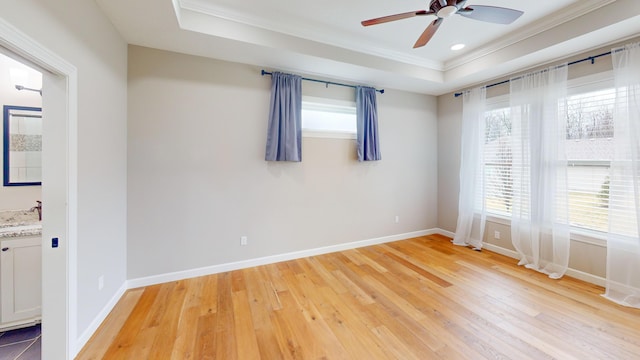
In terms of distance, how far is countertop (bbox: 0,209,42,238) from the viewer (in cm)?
192

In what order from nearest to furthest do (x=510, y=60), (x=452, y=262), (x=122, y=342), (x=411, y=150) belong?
1. (x=122, y=342)
2. (x=510, y=60)
3. (x=452, y=262)
4. (x=411, y=150)

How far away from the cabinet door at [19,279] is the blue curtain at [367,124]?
11.8ft

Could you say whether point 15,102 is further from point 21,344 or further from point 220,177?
point 21,344

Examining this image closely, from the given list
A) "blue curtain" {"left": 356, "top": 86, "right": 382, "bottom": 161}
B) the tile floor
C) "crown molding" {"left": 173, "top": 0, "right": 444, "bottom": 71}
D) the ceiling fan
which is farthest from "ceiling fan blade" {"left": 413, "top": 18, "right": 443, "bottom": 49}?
the tile floor

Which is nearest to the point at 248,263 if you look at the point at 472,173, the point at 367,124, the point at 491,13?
the point at 367,124

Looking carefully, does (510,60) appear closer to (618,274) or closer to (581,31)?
(581,31)

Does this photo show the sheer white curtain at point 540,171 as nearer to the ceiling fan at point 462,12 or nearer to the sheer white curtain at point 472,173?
the sheer white curtain at point 472,173

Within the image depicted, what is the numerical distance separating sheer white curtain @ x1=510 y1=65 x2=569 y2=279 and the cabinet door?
205 inches

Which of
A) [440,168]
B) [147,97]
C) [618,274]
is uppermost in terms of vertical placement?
[147,97]

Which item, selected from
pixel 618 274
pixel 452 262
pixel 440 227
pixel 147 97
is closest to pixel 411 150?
pixel 440 227

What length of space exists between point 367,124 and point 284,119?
134 centimetres

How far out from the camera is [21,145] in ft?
7.42

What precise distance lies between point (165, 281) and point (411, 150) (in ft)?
13.5

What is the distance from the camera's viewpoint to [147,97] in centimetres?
257
